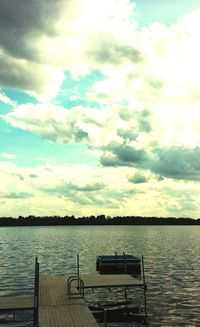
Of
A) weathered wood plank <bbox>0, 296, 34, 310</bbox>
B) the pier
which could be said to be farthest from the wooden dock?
weathered wood plank <bbox>0, 296, 34, 310</bbox>

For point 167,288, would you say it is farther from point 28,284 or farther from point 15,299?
point 15,299

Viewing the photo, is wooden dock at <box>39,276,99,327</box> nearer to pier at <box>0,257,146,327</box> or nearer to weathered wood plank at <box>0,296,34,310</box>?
pier at <box>0,257,146,327</box>

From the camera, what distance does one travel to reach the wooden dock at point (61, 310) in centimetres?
1948

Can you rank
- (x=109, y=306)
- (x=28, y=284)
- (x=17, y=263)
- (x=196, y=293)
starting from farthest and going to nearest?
1. (x=17, y=263)
2. (x=28, y=284)
3. (x=196, y=293)
4. (x=109, y=306)

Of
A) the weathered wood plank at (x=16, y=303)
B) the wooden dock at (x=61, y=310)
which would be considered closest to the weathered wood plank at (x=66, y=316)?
the wooden dock at (x=61, y=310)

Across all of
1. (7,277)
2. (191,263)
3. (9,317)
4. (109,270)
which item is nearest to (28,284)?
(7,277)

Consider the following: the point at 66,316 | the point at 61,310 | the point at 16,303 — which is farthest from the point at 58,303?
the point at 16,303

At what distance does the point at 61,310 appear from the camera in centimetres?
2203

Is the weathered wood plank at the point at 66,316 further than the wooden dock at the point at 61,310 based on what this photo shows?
No

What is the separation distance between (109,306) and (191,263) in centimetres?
3215

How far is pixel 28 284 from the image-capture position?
42.2 meters

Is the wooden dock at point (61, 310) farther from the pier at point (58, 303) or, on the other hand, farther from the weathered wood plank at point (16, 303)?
the weathered wood plank at point (16, 303)

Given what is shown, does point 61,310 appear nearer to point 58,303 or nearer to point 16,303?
point 58,303

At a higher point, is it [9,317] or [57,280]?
[57,280]
